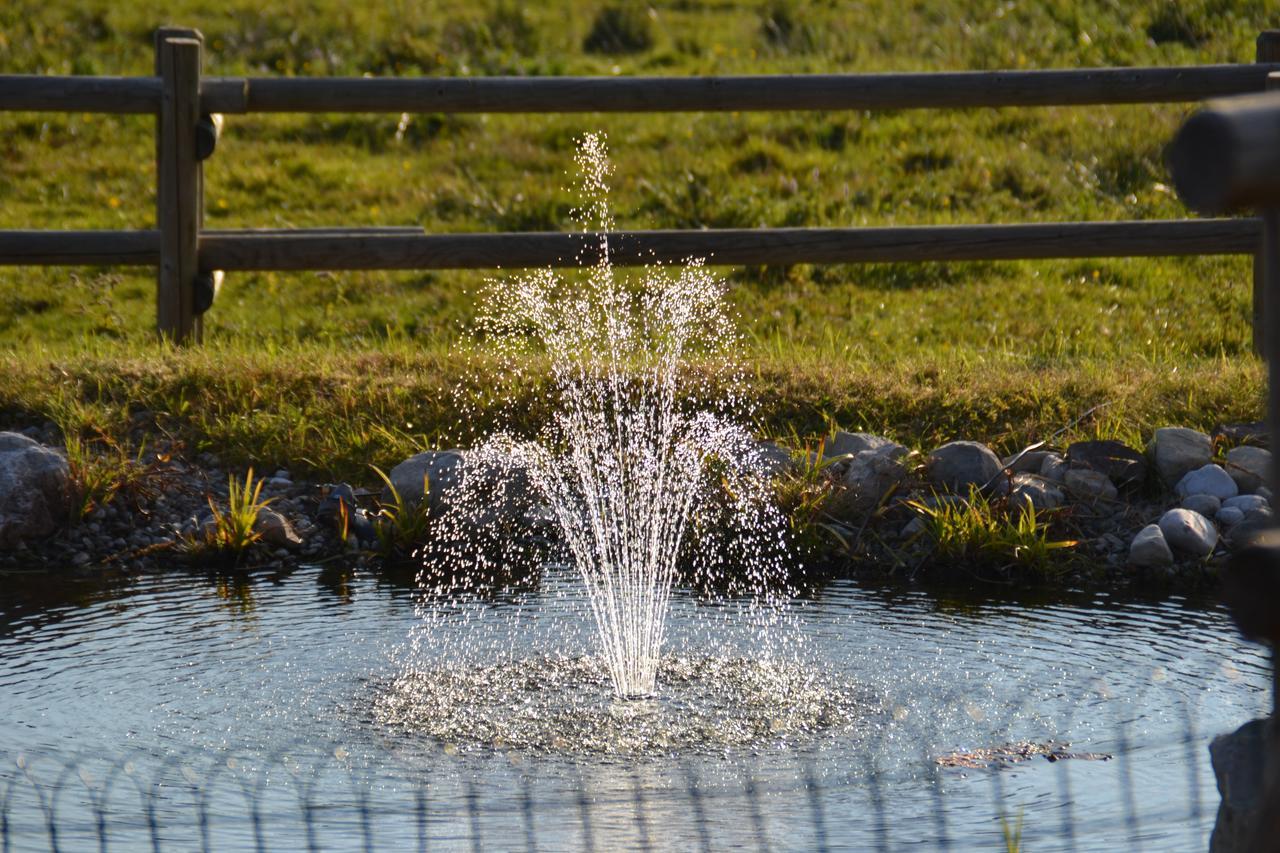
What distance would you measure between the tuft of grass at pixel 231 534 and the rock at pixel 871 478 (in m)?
2.02

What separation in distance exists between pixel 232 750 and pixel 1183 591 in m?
3.11

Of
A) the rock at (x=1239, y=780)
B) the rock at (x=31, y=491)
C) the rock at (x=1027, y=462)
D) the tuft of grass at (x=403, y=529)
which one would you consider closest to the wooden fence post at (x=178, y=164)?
the rock at (x=31, y=491)

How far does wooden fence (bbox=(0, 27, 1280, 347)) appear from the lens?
7.11 metres

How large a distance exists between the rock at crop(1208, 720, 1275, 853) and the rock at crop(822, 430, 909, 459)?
10.8 feet

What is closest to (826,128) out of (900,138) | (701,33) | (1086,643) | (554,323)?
(900,138)

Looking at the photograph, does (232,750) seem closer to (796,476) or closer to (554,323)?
(796,476)

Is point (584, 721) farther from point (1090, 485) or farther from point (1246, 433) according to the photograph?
point (1246, 433)

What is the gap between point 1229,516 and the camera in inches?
226

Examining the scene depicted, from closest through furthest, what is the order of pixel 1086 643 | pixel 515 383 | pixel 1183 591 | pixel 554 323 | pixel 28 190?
pixel 1086 643 → pixel 1183 591 → pixel 515 383 → pixel 554 323 → pixel 28 190

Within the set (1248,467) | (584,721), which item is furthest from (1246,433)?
(584,721)

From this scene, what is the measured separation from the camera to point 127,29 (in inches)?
525

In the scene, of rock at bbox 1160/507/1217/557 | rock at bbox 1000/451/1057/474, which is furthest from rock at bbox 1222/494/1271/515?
rock at bbox 1000/451/1057/474

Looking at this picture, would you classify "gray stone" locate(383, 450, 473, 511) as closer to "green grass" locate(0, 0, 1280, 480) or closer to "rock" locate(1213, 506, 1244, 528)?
"green grass" locate(0, 0, 1280, 480)

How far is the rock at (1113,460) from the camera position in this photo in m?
6.00
